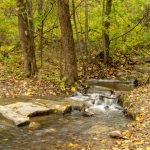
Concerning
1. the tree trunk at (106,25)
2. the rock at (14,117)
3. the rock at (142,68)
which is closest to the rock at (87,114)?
the rock at (14,117)

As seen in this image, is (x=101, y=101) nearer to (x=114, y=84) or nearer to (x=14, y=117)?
(x=114, y=84)

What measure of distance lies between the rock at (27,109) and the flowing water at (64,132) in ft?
0.64

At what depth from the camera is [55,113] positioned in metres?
10.8

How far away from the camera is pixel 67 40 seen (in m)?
14.7

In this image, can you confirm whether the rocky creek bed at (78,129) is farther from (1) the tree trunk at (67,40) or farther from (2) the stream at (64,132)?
(1) the tree trunk at (67,40)

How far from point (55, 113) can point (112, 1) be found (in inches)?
422

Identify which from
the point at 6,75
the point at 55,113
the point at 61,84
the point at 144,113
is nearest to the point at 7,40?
the point at 6,75

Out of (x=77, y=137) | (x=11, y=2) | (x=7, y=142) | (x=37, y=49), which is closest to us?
(x=7, y=142)

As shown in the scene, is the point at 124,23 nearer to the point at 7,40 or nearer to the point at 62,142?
the point at 7,40

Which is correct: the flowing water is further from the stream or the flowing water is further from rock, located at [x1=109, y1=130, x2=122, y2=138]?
rock, located at [x1=109, y1=130, x2=122, y2=138]

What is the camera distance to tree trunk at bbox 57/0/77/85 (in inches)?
566

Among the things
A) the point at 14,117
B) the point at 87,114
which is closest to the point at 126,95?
the point at 87,114

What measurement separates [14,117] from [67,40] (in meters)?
5.92

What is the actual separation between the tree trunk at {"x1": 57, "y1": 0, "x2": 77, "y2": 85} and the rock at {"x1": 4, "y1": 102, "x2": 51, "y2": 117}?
4.13 meters
